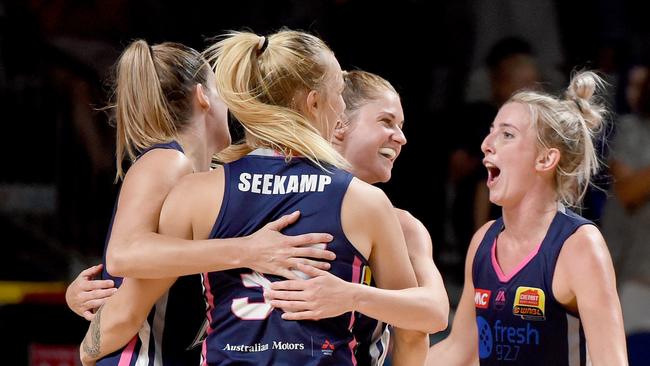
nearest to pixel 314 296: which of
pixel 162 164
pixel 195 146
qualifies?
pixel 162 164

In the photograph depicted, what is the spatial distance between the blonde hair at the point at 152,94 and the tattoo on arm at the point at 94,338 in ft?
1.34

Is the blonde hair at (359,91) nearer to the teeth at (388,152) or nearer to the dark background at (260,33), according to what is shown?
the teeth at (388,152)

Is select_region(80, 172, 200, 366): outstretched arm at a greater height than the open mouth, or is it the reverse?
the open mouth

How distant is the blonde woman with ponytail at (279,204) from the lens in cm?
212

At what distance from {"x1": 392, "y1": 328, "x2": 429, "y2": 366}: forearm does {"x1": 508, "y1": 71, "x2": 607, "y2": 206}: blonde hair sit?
88 centimetres

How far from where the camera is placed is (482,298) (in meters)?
2.99

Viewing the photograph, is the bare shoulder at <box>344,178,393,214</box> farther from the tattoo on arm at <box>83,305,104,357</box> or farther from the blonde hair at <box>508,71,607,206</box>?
the blonde hair at <box>508,71,607,206</box>

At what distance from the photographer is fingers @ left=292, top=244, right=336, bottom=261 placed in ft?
6.84

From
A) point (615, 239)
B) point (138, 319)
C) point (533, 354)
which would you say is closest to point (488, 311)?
point (533, 354)

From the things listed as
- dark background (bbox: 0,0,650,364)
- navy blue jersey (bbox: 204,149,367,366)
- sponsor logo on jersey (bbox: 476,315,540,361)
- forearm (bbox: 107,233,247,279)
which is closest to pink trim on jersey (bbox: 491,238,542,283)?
sponsor logo on jersey (bbox: 476,315,540,361)

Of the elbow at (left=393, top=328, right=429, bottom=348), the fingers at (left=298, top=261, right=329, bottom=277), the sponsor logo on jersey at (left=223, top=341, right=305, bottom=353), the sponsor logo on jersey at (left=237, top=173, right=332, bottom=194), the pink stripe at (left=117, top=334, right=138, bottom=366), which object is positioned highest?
the sponsor logo on jersey at (left=237, top=173, right=332, bottom=194)

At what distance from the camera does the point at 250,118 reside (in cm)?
222

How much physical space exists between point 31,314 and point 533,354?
8.97 feet

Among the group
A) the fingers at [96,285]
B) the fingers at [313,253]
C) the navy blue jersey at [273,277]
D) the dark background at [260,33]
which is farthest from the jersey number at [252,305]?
the dark background at [260,33]
